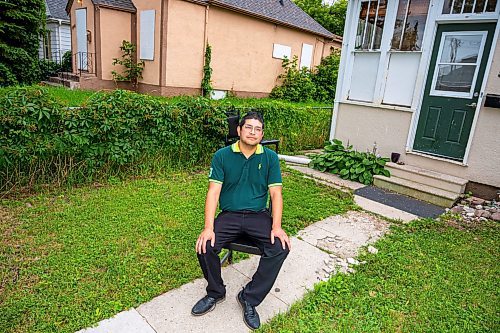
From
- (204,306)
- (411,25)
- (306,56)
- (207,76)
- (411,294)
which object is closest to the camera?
(204,306)

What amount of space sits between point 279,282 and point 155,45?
10143 mm

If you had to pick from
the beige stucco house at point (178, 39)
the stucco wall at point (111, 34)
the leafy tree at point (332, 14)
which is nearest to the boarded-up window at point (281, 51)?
the beige stucco house at point (178, 39)

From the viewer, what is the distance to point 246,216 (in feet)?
7.79

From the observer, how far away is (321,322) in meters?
2.22

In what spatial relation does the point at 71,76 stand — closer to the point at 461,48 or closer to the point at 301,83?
the point at 301,83

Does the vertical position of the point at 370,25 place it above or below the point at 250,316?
above

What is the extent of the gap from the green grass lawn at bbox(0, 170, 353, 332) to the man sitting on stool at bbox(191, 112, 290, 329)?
0.52 m

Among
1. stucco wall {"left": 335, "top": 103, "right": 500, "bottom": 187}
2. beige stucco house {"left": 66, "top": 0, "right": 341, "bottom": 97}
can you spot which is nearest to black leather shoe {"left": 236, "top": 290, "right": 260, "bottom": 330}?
stucco wall {"left": 335, "top": 103, "right": 500, "bottom": 187}

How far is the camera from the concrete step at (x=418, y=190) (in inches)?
177

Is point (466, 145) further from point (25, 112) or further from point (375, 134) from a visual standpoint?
point (25, 112)

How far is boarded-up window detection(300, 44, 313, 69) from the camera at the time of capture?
15461 mm

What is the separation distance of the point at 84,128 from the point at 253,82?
10485 millimetres

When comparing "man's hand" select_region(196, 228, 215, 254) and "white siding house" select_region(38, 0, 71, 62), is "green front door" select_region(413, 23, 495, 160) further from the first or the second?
"white siding house" select_region(38, 0, 71, 62)

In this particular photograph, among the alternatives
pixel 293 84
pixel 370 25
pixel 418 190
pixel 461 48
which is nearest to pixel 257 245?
pixel 418 190
